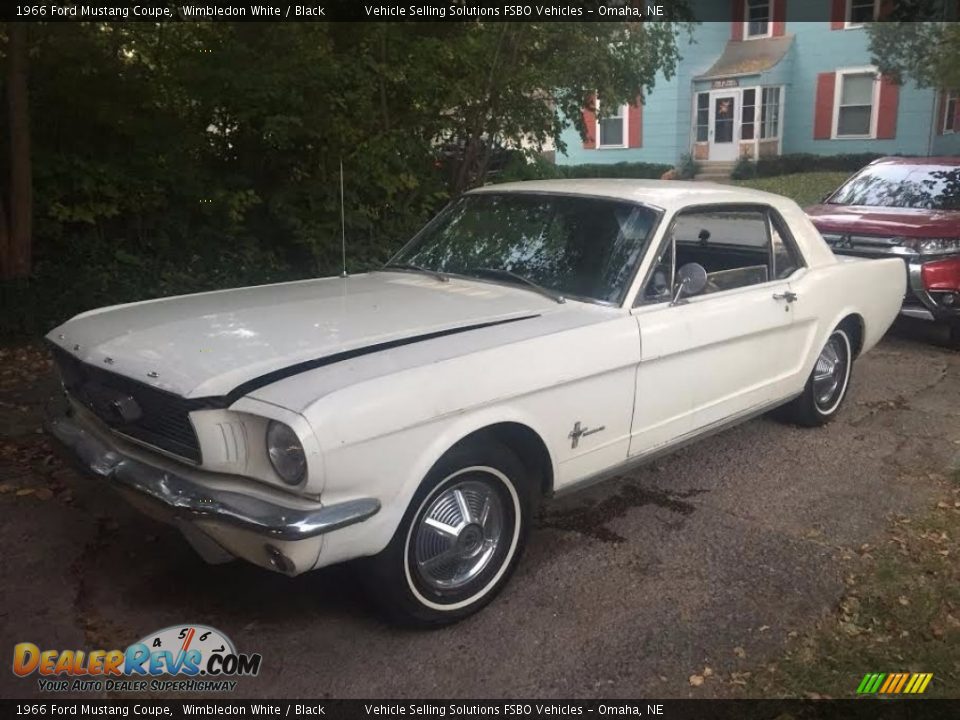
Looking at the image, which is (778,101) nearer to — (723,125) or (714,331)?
(723,125)

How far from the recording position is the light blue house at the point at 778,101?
23266 mm

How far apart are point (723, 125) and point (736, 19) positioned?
340cm

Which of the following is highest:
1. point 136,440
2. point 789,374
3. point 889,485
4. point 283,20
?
point 283,20

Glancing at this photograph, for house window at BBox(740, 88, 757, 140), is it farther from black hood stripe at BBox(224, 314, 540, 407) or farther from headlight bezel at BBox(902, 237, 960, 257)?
black hood stripe at BBox(224, 314, 540, 407)

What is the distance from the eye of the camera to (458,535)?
11.1 feet

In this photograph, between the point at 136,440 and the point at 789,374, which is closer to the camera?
the point at 136,440

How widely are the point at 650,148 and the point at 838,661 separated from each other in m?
25.3

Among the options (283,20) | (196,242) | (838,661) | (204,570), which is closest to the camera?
(838,661)

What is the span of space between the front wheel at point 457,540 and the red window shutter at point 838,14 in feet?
80.4

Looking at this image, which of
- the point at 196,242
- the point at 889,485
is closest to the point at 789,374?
the point at 889,485

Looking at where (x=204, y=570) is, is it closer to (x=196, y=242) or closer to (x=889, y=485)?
(x=889, y=485)

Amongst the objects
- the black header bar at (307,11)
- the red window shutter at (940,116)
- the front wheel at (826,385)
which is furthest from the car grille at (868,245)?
the red window shutter at (940,116)

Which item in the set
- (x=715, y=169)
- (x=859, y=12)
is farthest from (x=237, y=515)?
(x=859, y=12)

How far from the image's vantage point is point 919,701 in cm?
299
